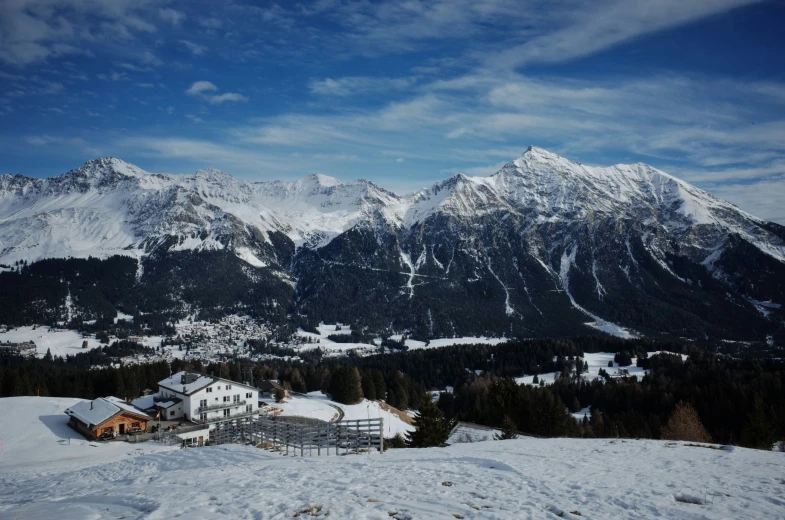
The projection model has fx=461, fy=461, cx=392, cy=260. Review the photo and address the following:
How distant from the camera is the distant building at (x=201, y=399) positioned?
212ft

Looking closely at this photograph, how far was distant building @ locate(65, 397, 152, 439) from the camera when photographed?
1977 inches

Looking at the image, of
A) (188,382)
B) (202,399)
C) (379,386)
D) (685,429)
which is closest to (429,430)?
(685,429)

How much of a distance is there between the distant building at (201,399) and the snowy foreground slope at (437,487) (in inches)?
1587

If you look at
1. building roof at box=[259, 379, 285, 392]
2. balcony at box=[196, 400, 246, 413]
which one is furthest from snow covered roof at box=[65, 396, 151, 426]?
building roof at box=[259, 379, 285, 392]

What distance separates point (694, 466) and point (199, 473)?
2176cm

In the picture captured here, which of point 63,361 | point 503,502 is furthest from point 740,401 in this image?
point 63,361

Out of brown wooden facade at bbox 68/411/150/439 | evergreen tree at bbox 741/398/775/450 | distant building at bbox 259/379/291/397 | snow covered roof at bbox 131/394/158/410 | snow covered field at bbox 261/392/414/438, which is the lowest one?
snow covered field at bbox 261/392/414/438

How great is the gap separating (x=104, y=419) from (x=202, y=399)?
15.7 meters

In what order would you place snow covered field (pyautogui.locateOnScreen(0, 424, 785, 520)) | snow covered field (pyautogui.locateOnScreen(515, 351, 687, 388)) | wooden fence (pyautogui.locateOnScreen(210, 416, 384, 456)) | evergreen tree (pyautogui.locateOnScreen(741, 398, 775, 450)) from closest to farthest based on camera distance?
1. snow covered field (pyautogui.locateOnScreen(0, 424, 785, 520))
2. wooden fence (pyautogui.locateOnScreen(210, 416, 384, 456))
3. evergreen tree (pyautogui.locateOnScreen(741, 398, 775, 450))
4. snow covered field (pyautogui.locateOnScreen(515, 351, 687, 388))

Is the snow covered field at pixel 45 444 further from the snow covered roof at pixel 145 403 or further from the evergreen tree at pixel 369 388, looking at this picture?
the evergreen tree at pixel 369 388

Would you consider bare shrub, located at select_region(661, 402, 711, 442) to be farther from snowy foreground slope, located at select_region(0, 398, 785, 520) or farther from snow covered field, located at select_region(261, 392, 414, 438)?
snow covered field, located at select_region(261, 392, 414, 438)

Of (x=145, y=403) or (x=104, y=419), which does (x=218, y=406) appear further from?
(x=104, y=419)

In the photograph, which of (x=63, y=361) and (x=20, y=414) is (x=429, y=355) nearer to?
(x=20, y=414)

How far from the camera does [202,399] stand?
6525 centimetres
